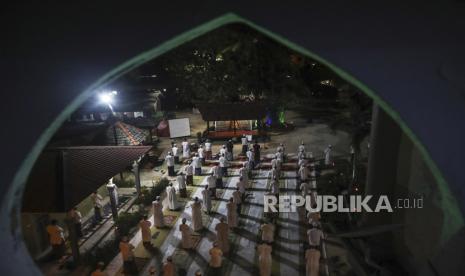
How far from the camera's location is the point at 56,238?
9.47m

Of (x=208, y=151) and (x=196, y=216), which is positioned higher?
(x=208, y=151)

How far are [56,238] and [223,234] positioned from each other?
4448mm

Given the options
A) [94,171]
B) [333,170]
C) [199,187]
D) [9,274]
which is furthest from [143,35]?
[333,170]

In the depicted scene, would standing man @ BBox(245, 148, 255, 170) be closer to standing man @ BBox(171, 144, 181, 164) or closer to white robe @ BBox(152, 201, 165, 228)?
standing man @ BBox(171, 144, 181, 164)

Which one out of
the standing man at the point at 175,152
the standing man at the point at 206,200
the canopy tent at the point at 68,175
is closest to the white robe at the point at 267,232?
the standing man at the point at 206,200

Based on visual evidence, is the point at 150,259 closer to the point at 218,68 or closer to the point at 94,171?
the point at 94,171

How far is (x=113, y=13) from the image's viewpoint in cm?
176

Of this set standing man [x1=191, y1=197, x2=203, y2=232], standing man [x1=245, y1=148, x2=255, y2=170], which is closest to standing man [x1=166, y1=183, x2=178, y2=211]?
standing man [x1=191, y1=197, x2=203, y2=232]

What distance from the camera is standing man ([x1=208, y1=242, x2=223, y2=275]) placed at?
8.25 metres

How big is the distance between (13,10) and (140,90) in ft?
77.9

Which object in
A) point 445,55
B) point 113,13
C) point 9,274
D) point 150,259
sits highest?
point 113,13

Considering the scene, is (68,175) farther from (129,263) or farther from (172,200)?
(172,200)

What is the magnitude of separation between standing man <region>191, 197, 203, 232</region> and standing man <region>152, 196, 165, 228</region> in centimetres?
101

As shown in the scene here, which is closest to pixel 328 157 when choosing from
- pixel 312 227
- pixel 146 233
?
pixel 312 227
